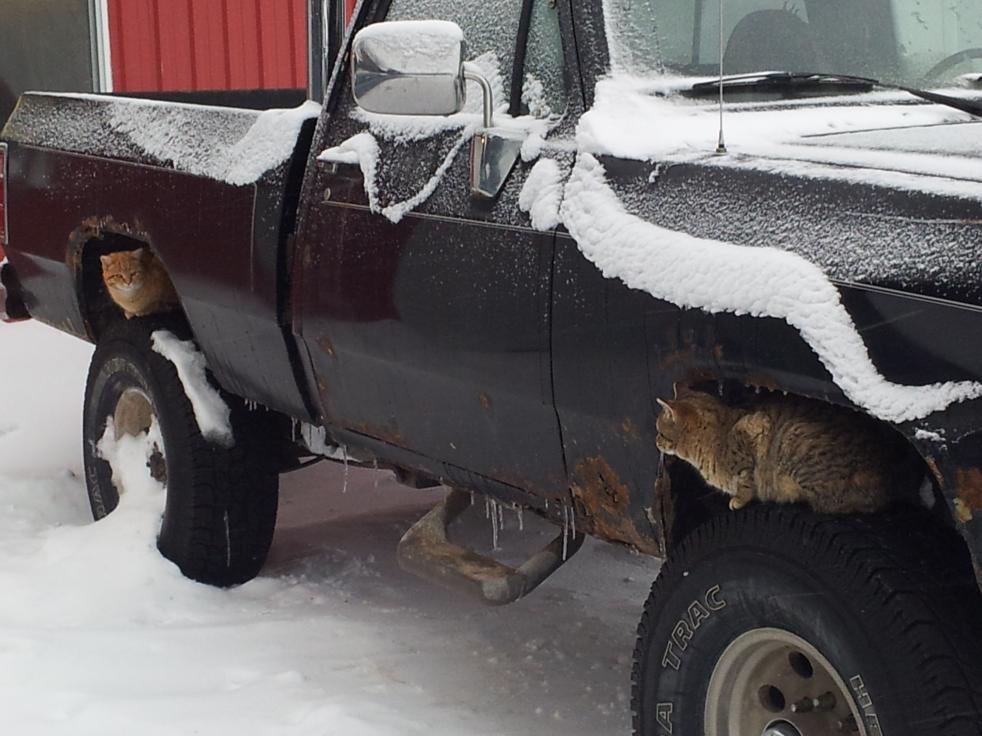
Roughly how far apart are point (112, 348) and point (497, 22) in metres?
1.96

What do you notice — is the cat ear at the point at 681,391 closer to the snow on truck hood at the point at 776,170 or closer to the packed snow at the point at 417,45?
the snow on truck hood at the point at 776,170

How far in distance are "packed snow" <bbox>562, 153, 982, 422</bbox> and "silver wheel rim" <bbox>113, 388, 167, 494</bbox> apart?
2182mm

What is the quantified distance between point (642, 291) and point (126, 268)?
231 cm

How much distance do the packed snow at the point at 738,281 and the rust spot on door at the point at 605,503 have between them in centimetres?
42

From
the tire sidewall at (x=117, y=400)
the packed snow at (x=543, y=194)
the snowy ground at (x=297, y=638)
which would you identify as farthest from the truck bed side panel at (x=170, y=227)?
the packed snow at (x=543, y=194)

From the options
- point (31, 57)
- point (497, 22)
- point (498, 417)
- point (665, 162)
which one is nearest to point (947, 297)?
point (665, 162)

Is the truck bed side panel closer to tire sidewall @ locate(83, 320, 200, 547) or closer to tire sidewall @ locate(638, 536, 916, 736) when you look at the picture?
tire sidewall @ locate(83, 320, 200, 547)

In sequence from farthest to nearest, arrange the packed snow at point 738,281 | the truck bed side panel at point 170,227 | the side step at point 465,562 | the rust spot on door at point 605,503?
1. the truck bed side panel at point 170,227
2. the side step at point 465,562
3. the rust spot on door at point 605,503
4. the packed snow at point 738,281

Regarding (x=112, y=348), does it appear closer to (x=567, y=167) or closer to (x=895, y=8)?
(x=567, y=167)

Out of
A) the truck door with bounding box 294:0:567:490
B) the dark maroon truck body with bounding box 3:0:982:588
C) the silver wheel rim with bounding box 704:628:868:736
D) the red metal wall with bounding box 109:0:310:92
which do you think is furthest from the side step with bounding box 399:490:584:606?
the red metal wall with bounding box 109:0:310:92

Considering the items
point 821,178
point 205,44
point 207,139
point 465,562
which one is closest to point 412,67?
point 821,178

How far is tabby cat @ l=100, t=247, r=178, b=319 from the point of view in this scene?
181 inches

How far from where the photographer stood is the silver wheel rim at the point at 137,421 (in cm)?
472

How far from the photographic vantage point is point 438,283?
10.8 feet
